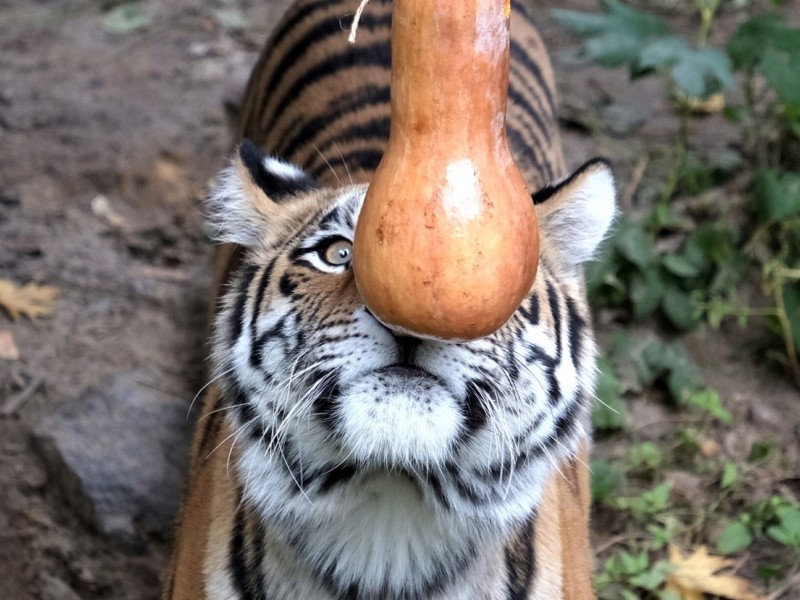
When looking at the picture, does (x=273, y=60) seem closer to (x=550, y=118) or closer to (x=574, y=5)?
(x=550, y=118)

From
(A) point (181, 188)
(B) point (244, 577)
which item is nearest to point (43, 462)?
(B) point (244, 577)

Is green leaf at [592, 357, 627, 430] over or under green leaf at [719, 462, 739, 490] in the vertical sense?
over

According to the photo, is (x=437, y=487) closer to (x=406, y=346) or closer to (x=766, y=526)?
(x=406, y=346)

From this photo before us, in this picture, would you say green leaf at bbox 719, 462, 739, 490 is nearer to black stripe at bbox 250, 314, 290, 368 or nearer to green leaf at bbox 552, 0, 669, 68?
green leaf at bbox 552, 0, 669, 68

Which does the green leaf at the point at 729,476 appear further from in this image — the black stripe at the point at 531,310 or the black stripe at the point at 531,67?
the black stripe at the point at 531,310

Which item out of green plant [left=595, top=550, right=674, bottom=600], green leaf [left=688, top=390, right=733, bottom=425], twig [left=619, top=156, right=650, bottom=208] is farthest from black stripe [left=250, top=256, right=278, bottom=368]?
twig [left=619, top=156, right=650, bottom=208]

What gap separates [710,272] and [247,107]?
161 centimetres

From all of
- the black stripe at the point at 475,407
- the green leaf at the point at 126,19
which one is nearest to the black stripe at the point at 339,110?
the black stripe at the point at 475,407

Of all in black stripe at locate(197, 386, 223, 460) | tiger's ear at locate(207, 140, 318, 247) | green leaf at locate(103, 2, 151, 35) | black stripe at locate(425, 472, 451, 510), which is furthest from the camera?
green leaf at locate(103, 2, 151, 35)

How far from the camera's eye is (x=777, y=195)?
3.05 metres

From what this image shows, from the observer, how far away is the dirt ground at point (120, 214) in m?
2.50

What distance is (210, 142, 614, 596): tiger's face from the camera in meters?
1.30

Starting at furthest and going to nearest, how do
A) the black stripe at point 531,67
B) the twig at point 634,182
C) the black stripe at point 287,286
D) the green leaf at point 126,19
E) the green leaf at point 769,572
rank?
the green leaf at point 126,19 < the twig at point 634,182 < the black stripe at point 531,67 < the green leaf at point 769,572 < the black stripe at point 287,286

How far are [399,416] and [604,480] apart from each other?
156 centimetres
